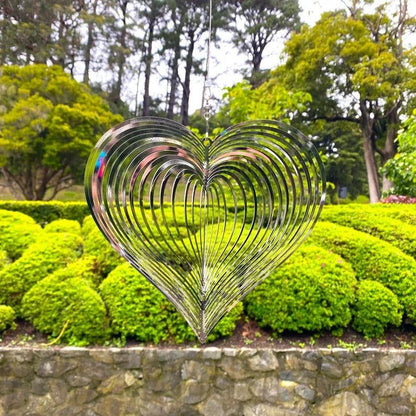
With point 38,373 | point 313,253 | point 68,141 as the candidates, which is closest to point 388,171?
point 313,253

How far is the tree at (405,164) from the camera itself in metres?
5.55

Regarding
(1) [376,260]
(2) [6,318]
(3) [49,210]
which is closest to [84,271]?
(2) [6,318]

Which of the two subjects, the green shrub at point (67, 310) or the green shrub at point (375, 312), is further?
the green shrub at point (375, 312)

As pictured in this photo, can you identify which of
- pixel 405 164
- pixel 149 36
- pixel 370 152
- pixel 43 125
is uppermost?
pixel 149 36

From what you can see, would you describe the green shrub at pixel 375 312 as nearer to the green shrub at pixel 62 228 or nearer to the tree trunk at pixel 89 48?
the green shrub at pixel 62 228

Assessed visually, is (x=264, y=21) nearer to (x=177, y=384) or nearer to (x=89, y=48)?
(x=89, y=48)

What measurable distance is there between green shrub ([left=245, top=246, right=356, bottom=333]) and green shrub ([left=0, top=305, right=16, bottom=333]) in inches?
74.6

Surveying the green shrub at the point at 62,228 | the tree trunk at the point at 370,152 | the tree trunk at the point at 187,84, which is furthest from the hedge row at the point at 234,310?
the tree trunk at the point at 187,84

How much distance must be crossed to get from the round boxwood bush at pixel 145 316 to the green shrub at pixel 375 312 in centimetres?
96

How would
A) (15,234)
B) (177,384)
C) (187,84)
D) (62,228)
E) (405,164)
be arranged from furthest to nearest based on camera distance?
(187,84), (405,164), (62,228), (15,234), (177,384)

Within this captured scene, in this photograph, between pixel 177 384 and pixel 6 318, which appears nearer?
pixel 177 384

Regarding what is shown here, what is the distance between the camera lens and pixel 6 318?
282 centimetres

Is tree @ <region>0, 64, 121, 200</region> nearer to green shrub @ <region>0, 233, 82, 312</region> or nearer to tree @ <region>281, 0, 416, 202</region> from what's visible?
tree @ <region>281, 0, 416, 202</region>

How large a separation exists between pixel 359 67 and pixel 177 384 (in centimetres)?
1150
